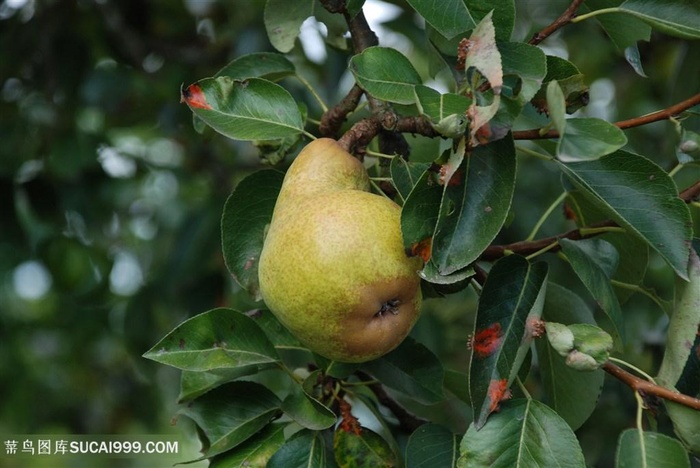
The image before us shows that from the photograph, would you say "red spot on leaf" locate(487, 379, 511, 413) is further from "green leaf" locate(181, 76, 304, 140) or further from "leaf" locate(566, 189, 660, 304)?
"green leaf" locate(181, 76, 304, 140)

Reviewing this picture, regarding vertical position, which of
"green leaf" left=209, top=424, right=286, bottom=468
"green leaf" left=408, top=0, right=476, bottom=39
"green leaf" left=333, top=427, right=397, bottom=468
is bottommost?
"green leaf" left=209, top=424, right=286, bottom=468

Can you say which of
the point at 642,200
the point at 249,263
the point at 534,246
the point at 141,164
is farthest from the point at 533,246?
the point at 141,164

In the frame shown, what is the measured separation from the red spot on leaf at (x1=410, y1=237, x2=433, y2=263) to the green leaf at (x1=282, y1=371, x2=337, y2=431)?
236 millimetres

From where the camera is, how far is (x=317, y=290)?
2.76ft

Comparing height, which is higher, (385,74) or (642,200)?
(385,74)

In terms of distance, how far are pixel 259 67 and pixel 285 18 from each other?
8 centimetres

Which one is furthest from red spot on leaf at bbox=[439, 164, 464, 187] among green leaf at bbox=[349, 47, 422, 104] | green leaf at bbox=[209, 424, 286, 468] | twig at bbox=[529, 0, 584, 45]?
green leaf at bbox=[209, 424, 286, 468]

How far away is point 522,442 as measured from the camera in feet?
2.89

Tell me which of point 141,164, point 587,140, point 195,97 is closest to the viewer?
point 587,140

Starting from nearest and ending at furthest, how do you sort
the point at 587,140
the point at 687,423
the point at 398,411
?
1. the point at 587,140
2. the point at 687,423
3. the point at 398,411

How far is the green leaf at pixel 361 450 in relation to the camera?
1.01 m

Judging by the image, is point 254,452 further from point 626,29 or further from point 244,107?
point 626,29

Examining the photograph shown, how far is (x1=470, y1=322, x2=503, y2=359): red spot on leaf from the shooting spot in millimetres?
898

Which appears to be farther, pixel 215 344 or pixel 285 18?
pixel 285 18
